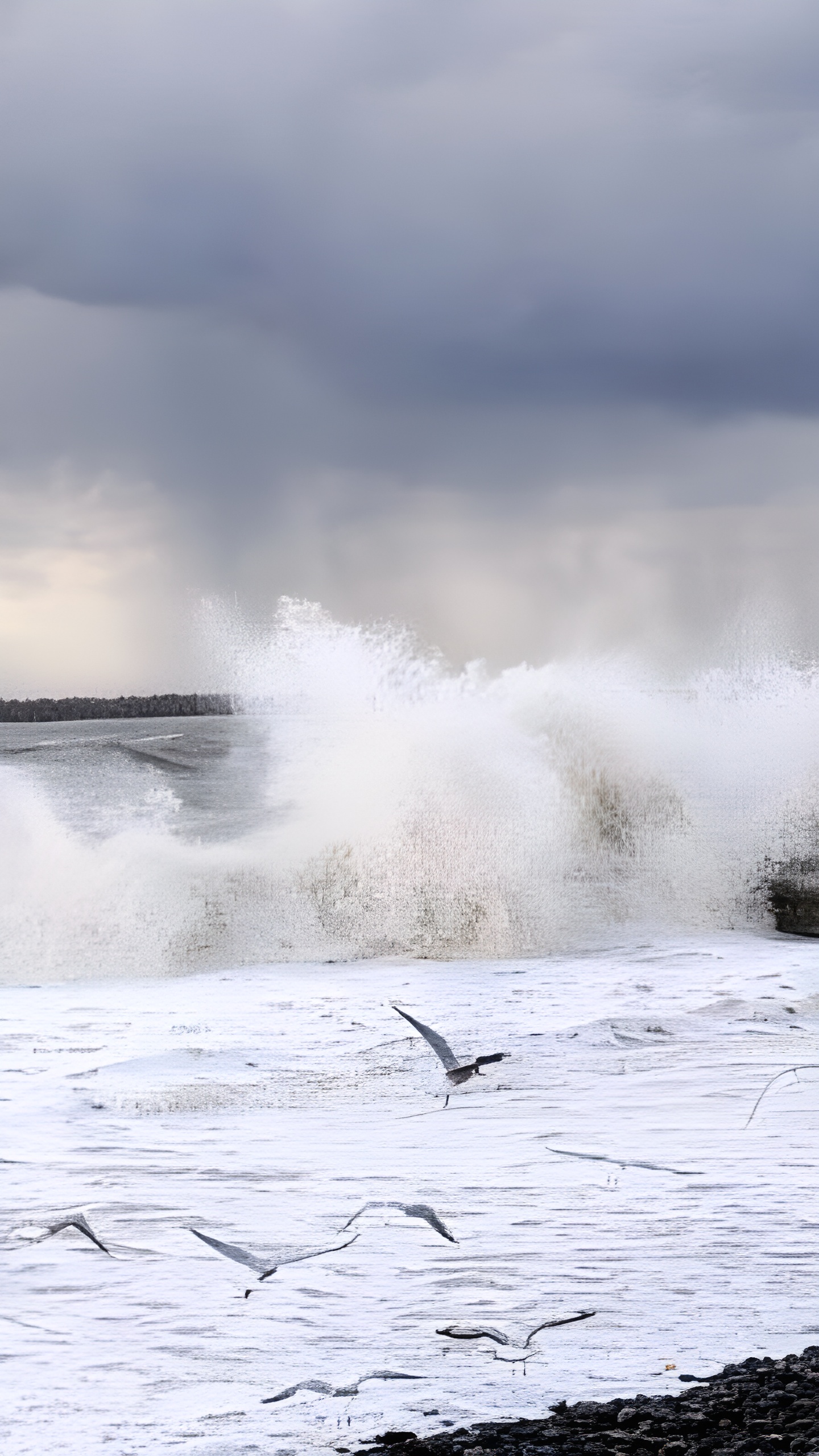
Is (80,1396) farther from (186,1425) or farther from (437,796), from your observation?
(437,796)

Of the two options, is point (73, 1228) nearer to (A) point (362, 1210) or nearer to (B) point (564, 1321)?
(A) point (362, 1210)

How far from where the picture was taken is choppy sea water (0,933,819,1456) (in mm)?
4359


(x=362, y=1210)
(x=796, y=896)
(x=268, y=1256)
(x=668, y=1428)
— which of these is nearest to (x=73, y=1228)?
(x=268, y=1256)

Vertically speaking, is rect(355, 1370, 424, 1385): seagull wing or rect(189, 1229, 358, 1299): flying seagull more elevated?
rect(355, 1370, 424, 1385): seagull wing

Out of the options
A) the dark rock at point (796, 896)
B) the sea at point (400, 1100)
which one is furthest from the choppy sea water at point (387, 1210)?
the dark rock at point (796, 896)

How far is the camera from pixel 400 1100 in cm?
835

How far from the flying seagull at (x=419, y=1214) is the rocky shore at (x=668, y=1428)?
1.89 metres

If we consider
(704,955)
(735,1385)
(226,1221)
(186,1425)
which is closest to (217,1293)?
(226,1221)

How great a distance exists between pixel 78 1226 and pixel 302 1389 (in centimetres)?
211

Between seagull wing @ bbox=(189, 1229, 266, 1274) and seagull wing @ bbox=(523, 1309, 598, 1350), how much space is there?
131 cm

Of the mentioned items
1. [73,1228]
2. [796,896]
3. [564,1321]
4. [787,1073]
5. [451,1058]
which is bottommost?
[73,1228]

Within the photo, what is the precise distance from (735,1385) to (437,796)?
15.7 meters

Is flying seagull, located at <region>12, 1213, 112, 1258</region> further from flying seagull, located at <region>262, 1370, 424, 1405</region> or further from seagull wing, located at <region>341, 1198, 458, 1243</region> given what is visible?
flying seagull, located at <region>262, 1370, 424, 1405</region>

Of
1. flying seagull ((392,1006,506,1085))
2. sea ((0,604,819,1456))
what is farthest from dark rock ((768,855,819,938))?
flying seagull ((392,1006,506,1085))
